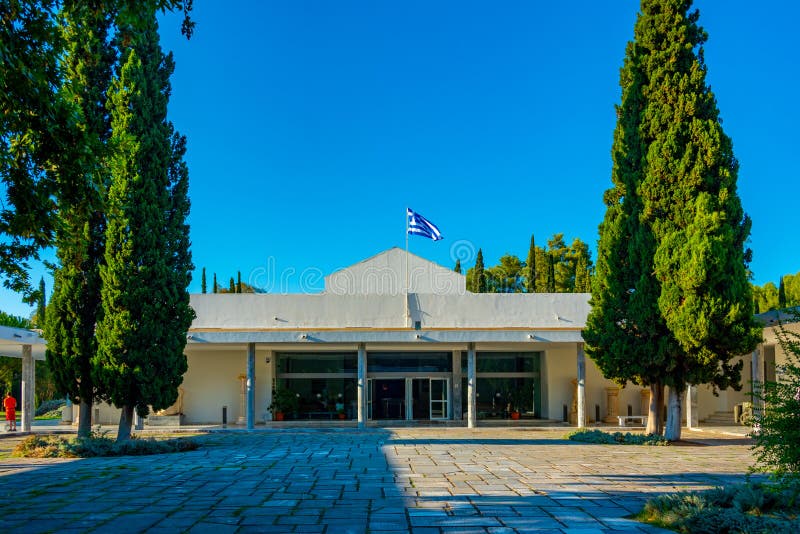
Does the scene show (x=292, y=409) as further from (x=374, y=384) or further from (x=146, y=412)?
(x=146, y=412)

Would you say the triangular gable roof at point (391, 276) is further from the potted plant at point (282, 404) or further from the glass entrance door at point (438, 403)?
the potted plant at point (282, 404)

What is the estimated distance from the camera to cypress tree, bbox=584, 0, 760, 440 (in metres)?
16.4

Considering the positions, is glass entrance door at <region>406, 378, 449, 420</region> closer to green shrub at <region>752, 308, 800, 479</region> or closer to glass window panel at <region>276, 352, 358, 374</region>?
glass window panel at <region>276, 352, 358, 374</region>

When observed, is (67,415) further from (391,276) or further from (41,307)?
(391,276)

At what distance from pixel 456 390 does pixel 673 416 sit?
1027cm

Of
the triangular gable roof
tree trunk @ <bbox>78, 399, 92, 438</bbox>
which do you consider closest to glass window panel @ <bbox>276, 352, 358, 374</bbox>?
the triangular gable roof

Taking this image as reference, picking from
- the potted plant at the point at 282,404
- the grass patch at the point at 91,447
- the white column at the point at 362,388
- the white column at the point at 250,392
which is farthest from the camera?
the potted plant at the point at 282,404

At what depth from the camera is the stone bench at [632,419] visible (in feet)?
79.7

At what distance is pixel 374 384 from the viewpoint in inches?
→ 1054

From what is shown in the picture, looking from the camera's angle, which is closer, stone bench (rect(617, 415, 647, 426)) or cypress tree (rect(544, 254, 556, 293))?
stone bench (rect(617, 415, 647, 426))

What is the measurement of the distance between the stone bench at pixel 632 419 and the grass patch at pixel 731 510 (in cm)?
1609

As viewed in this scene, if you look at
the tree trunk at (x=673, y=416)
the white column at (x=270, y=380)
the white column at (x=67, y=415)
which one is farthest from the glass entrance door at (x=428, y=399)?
the white column at (x=67, y=415)

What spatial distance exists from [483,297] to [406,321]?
296cm

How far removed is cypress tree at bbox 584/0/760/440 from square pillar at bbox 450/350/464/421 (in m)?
8.95
